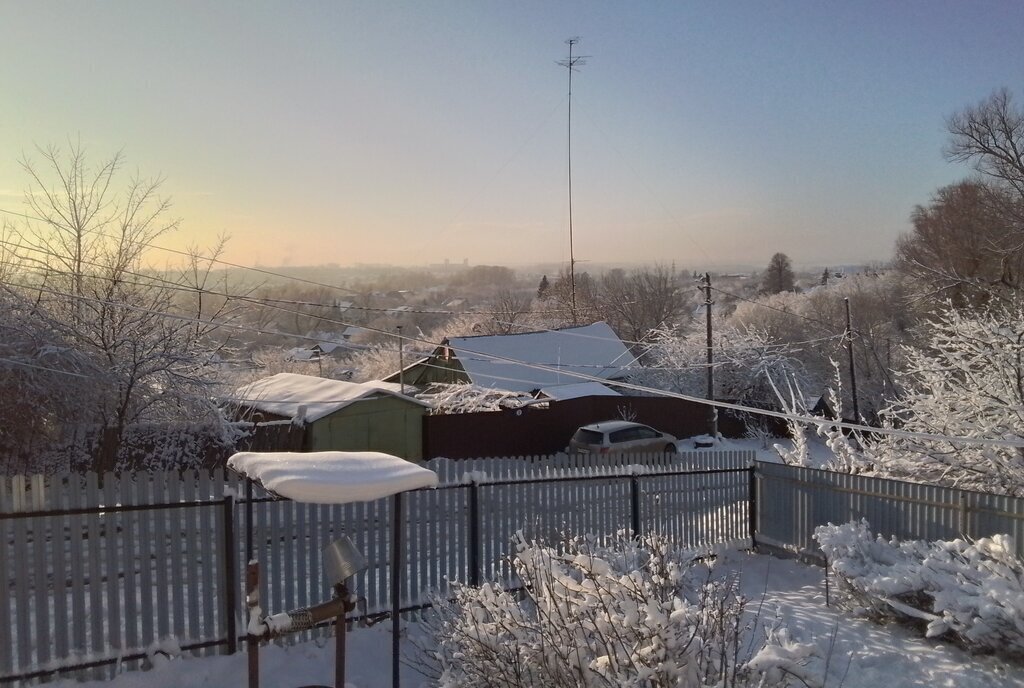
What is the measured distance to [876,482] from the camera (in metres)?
8.02

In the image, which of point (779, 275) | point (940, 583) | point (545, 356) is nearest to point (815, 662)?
point (940, 583)

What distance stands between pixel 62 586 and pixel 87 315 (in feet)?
32.2

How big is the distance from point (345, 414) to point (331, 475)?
36.5ft

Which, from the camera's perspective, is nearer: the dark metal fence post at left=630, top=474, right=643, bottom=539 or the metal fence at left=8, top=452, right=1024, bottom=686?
the metal fence at left=8, top=452, right=1024, bottom=686

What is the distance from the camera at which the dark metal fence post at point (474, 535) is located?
6.86 meters

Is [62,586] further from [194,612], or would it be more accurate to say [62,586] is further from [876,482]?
[876,482]

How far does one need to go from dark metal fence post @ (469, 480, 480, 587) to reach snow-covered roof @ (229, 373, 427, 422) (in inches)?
333

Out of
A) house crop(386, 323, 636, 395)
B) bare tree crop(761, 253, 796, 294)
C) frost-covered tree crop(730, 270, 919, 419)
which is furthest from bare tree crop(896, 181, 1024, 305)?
bare tree crop(761, 253, 796, 294)

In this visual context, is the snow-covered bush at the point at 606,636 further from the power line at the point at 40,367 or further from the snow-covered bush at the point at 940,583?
the power line at the point at 40,367

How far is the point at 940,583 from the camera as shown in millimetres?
6047

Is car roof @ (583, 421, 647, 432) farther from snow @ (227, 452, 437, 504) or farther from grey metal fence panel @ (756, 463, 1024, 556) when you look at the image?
snow @ (227, 452, 437, 504)

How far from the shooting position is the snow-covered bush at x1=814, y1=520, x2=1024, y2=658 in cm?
556

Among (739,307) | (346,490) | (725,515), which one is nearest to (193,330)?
(725,515)

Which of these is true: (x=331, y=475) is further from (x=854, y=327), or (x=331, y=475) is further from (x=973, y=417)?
(x=854, y=327)
